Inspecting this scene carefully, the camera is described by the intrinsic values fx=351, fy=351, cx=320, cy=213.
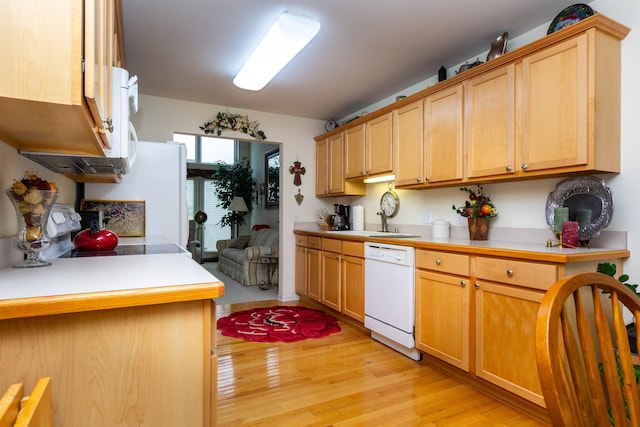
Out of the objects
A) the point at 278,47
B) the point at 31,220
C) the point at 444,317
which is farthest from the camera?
the point at 278,47

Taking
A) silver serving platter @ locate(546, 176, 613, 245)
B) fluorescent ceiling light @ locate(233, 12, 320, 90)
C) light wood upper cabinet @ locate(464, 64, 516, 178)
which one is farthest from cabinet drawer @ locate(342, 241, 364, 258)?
fluorescent ceiling light @ locate(233, 12, 320, 90)

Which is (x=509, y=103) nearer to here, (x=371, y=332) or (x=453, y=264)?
(x=453, y=264)

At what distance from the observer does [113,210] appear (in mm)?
Answer: 2885

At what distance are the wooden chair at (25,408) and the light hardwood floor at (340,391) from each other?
127 cm

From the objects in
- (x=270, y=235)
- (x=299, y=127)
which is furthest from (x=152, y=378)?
(x=270, y=235)

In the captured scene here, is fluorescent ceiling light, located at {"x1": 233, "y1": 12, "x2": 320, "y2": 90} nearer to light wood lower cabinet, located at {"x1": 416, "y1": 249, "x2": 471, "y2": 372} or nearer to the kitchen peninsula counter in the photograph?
light wood lower cabinet, located at {"x1": 416, "y1": 249, "x2": 471, "y2": 372}

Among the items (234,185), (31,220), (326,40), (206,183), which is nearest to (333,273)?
(326,40)

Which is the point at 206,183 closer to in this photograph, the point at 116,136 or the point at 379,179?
the point at 379,179

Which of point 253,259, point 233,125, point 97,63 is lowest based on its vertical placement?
point 253,259

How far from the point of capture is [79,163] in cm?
191

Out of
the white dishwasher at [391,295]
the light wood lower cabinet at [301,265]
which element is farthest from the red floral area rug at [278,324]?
the white dishwasher at [391,295]

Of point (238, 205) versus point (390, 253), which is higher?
point (238, 205)

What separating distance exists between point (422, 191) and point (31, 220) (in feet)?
9.66

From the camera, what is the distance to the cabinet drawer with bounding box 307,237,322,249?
397 cm
